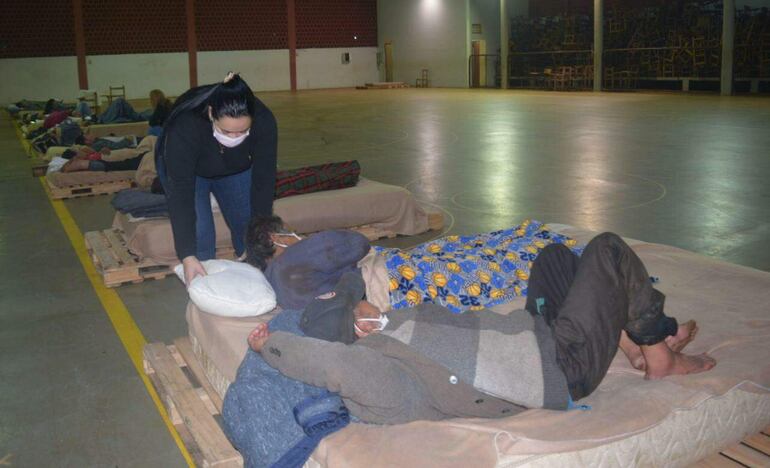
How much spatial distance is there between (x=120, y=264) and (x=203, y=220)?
155cm

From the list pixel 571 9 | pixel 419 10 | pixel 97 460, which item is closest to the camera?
pixel 97 460

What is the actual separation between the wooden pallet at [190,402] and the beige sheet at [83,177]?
17.7 ft

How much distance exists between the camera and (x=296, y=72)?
27.4 meters

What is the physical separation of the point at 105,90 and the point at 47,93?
1.78 meters

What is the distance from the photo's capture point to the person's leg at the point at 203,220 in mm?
3730

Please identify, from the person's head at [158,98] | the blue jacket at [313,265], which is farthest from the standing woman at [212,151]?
the person's head at [158,98]

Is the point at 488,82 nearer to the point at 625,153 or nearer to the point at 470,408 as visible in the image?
the point at 625,153

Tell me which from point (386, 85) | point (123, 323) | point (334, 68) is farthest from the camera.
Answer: point (334, 68)

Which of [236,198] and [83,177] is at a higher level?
[236,198]

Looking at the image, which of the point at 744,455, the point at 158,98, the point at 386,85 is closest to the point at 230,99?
the point at 744,455

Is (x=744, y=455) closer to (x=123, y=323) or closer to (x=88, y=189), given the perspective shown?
(x=123, y=323)

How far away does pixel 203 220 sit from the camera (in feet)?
12.6

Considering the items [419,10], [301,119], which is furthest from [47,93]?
[419,10]

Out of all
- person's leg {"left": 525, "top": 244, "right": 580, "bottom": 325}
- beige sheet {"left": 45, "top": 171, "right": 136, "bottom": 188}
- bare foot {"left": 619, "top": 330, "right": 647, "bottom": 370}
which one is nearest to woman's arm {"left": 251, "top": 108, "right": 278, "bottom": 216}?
person's leg {"left": 525, "top": 244, "right": 580, "bottom": 325}
